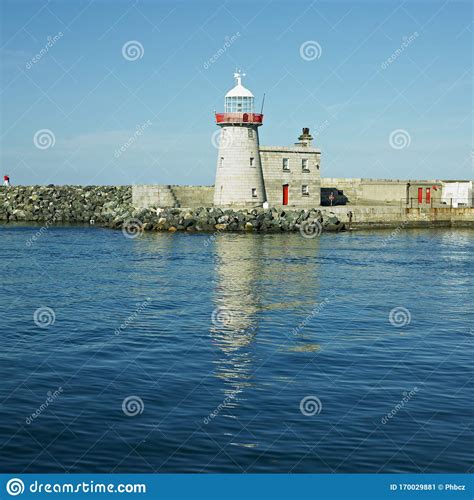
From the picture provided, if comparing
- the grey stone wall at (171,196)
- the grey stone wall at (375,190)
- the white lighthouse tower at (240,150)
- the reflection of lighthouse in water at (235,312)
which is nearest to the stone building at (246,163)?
the white lighthouse tower at (240,150)

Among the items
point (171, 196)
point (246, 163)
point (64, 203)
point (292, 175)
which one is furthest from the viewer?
point (64, 203)

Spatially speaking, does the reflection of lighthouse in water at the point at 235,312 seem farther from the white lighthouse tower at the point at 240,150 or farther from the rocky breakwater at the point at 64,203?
the rocky breakwater at the point at 64,203

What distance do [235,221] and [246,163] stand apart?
4.16m

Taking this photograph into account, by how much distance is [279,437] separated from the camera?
12242 mm

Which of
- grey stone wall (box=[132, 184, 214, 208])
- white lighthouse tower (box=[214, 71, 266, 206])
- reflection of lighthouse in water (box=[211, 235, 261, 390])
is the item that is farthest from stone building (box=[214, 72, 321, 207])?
reflection of lighthouse in water (box=[211, 235, 261, 390])

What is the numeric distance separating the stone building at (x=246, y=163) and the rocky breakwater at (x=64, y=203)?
10439mm

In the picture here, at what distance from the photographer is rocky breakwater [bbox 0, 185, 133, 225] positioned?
68.4m

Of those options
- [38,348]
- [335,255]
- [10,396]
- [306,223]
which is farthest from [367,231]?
[10,396]

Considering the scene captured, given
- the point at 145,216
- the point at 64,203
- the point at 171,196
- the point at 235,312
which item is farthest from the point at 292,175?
the point at 235,312

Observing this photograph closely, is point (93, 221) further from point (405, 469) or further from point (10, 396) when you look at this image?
point (405, 469)

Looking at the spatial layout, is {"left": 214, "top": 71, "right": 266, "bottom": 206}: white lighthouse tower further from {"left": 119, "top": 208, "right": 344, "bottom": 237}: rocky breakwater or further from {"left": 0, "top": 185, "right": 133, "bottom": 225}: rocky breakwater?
{"left": 0, "top": 185, "right": 133, "bottom": 225}: rocky breakwater

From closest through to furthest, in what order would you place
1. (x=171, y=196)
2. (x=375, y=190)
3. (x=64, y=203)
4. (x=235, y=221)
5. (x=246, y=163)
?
(x=235, y=221)
(x=246, y=163)
(x=171, y=196)
(x=375, y=190)
(x=64, y=203)

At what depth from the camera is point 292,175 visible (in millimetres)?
58531

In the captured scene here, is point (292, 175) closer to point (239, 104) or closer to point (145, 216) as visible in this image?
point (239, 104)
